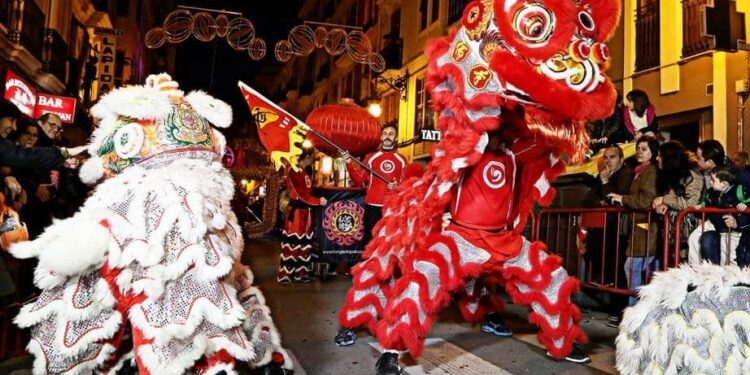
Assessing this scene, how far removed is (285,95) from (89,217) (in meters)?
40.6

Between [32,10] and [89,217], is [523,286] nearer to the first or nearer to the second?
[89,217]

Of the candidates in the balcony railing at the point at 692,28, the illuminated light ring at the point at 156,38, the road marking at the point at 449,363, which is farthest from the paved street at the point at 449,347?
the illuminated light ring at the point at 156,38

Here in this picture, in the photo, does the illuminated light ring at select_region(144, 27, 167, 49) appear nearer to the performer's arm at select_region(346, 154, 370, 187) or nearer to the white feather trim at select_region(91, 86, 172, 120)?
the performer's arm at select_region(346, 154, 370, 187)

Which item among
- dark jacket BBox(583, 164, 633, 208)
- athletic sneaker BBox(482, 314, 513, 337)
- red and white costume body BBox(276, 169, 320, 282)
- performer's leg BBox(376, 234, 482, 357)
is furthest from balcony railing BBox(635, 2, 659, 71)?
performer's leg BBox(376, 234, 482, 357)

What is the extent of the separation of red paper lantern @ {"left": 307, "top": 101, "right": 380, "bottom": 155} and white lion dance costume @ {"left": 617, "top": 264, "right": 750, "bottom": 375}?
439cm

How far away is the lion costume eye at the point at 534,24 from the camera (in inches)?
114

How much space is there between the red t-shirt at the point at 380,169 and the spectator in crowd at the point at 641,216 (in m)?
2.52

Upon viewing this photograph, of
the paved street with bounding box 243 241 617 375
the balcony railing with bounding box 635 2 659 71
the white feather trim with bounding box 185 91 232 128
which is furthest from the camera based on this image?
the balcony railing with bounding box 635 2 659 71

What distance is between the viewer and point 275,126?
160 inches

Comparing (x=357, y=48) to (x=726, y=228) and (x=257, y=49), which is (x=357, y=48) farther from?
(x=726, y=228)

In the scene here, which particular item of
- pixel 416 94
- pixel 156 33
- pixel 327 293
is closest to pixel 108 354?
pixel 327 293

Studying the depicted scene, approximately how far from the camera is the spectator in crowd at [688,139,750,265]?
4.39 metres

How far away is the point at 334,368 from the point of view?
11.6ft

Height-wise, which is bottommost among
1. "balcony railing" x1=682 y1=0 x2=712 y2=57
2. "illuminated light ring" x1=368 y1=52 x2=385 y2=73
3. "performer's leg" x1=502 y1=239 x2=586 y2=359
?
"performer's leg" x1=502 y1=239 x2=586 y2=359
